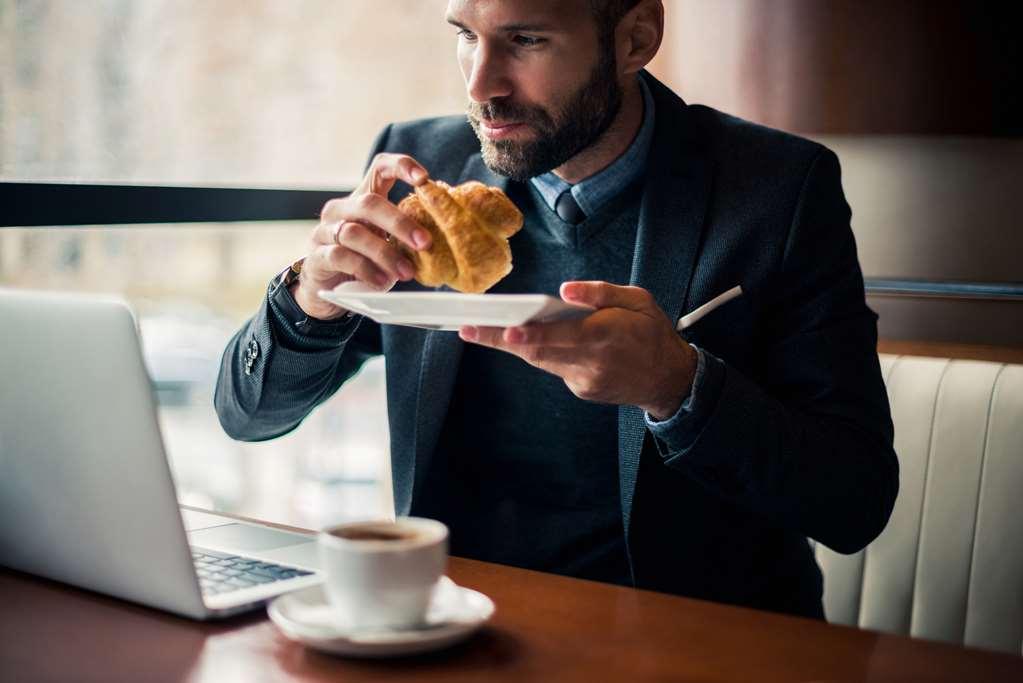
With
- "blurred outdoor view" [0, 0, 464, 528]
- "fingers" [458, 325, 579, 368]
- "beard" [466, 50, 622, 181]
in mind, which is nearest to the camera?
"fingers" [458, 325, 579, 368]

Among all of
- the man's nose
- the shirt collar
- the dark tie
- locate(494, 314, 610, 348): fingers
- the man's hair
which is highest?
the man's hair

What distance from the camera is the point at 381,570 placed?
2.76 feet

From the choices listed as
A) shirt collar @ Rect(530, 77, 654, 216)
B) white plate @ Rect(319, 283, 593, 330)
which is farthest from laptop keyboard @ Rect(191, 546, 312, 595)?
shirt collar @ Rect(530, 77, 654, 216)

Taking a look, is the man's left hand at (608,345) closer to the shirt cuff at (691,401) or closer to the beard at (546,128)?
the shirt cuff at (691,401)

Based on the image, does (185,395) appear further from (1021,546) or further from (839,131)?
(1021,546)

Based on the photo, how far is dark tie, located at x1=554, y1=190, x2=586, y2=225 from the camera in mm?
1657

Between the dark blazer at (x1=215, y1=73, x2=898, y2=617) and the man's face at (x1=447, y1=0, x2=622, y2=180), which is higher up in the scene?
the man's face at (x1=447, y1=0, x2=622, y2=180)

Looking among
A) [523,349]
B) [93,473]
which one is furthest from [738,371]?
[93,473]

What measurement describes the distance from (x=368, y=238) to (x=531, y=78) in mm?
435

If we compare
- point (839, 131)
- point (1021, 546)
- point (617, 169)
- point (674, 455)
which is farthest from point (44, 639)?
point (839, 131)

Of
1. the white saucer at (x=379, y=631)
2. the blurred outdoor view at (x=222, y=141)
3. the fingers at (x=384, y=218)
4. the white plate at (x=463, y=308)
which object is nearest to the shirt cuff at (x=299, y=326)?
the fingers at (x=384, y=218)

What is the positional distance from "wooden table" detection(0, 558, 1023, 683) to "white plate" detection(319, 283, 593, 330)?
28 centimetres

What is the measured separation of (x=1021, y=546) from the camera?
1.56 metres

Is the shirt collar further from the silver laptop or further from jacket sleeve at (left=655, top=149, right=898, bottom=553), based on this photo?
the silver laptop
